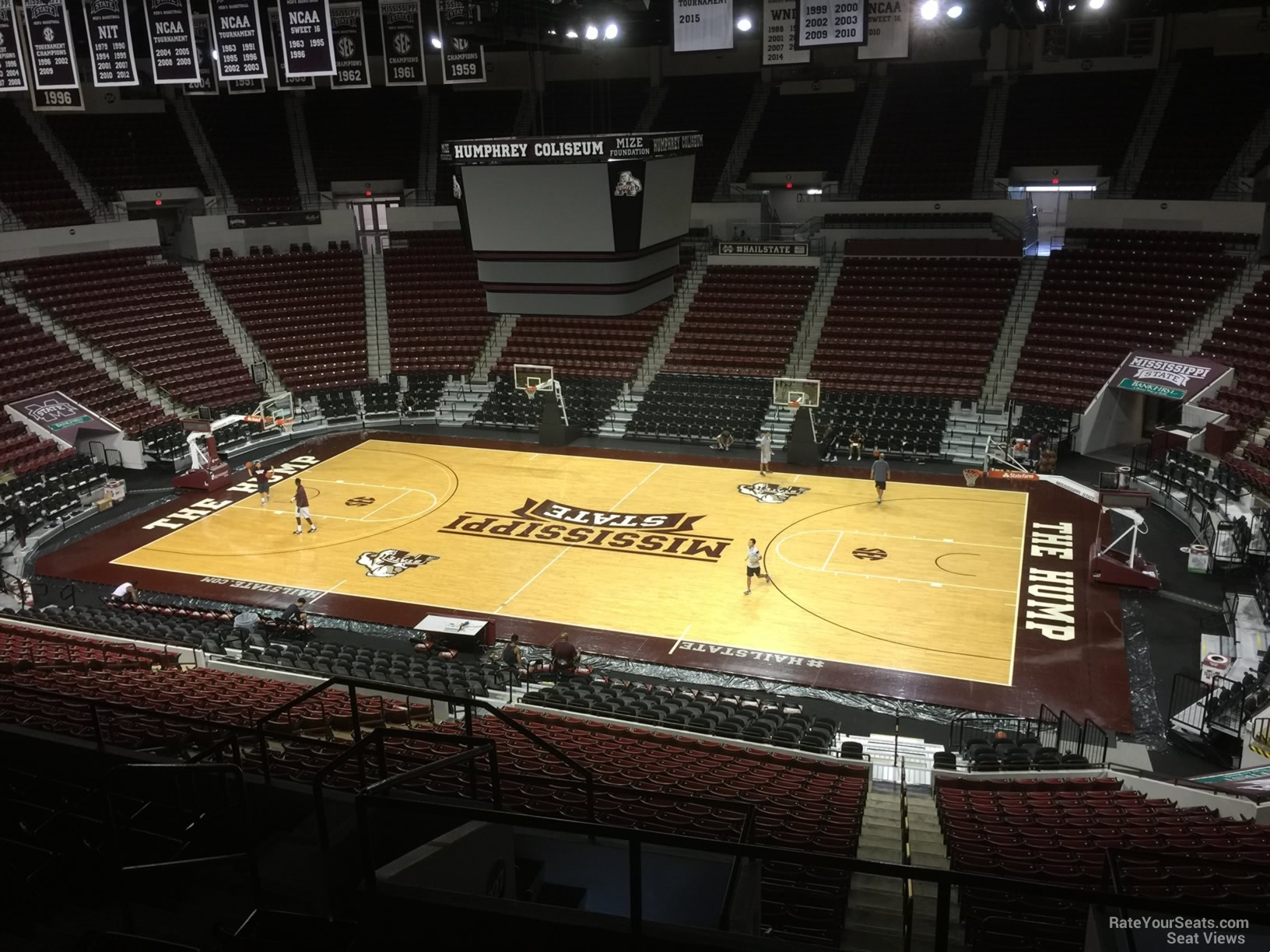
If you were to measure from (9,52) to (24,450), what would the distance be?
10333mm

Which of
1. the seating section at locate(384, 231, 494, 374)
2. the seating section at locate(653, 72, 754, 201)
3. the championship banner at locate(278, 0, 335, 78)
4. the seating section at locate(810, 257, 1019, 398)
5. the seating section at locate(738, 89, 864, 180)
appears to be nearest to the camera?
the championship banner at locate(278, 0, 335, 78)

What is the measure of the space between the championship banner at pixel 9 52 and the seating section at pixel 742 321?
1919 centimetres

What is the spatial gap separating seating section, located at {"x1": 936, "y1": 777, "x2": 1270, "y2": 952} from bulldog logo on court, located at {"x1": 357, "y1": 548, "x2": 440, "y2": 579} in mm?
12625

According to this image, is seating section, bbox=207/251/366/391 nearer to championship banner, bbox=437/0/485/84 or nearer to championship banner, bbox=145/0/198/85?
championship banner, bbox=437/0/485/84

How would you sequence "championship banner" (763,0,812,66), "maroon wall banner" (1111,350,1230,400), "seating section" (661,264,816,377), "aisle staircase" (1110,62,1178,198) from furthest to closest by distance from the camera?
"aisle staircase" (1110,62,1178,198) → "seating section" (661,264,816,377) → "maroon wall banner" (1111,350,1230,400) → "championship banner" (763,0,812,66)

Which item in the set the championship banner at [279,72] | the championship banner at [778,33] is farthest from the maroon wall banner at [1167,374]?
the championship banner at [279,72]

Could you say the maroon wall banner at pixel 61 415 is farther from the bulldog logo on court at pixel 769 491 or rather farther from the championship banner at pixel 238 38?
the bulldog logo on court at pixel 769 491

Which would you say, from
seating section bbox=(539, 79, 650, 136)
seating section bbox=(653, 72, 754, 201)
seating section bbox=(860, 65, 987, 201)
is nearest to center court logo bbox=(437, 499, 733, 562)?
seating section bbox=(860, 65, 987, 201)

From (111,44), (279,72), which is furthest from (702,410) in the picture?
(111,44)

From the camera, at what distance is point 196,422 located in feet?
87.6

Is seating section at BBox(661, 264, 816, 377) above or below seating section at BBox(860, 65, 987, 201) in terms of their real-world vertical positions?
below

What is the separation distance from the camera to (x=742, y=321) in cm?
3488

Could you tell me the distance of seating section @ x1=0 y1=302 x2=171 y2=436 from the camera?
96.5 feet

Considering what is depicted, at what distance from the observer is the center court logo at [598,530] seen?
74.1 feet
